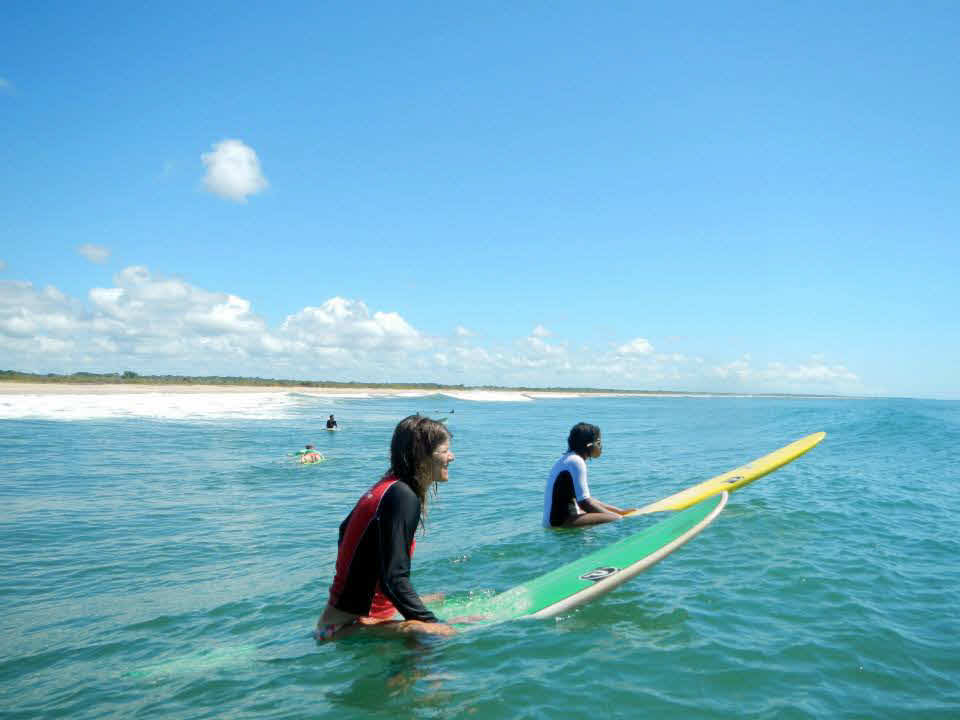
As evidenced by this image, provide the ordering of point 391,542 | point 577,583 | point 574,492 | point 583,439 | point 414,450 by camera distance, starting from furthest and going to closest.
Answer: point 574,492 < point 583,439 < point 577,583 < point 414,450 < point 391,542

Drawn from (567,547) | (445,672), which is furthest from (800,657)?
(567,547)

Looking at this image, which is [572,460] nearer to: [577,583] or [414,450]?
[577,583]

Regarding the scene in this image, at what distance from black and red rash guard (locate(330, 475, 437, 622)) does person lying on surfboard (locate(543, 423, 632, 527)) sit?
480 cm

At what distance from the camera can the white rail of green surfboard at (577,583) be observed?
16.5 ft

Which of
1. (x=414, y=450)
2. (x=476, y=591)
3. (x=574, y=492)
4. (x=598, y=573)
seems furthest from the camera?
(x=574, y=492)

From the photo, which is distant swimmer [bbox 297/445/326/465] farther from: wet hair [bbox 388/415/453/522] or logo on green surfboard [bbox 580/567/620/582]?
wet hair [bbox 388/415/453/522]

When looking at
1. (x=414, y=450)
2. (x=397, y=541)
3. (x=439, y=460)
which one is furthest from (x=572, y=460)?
(x=397, y=541)

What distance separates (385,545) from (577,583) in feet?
Result: 8.24

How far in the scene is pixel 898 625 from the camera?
5180mm

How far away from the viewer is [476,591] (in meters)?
6.28

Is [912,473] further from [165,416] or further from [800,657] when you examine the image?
[165,416]

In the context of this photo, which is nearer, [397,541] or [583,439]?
[397,541]

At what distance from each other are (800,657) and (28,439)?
84.0 feet

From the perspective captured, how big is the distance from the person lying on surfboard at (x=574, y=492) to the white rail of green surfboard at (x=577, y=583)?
1739 millimetres
